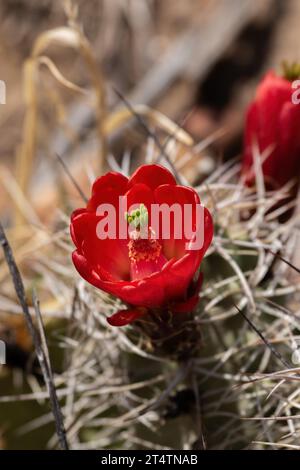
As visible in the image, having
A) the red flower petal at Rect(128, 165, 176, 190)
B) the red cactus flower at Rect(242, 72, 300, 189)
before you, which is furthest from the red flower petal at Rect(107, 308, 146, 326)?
the red cactus flower at Rect(242, 72, 300, 189)

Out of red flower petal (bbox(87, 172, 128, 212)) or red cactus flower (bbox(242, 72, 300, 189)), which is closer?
red flower petal (bbox(87, 172, 128, 212))

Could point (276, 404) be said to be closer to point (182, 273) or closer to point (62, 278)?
point (182, 273)

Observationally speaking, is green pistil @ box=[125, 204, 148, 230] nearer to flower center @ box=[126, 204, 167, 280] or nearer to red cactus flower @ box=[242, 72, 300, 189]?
flower center @ box=[126, 204, 167, 280]

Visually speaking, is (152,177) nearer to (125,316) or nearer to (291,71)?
(125,316)

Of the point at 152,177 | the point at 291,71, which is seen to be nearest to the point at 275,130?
the point at 291,71

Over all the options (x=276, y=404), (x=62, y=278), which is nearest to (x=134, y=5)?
(x=62, y=278)

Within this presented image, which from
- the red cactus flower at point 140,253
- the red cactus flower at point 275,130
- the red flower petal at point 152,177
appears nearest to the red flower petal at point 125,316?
the red cactus flower at point 140,253

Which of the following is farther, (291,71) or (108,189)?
(291,71)
